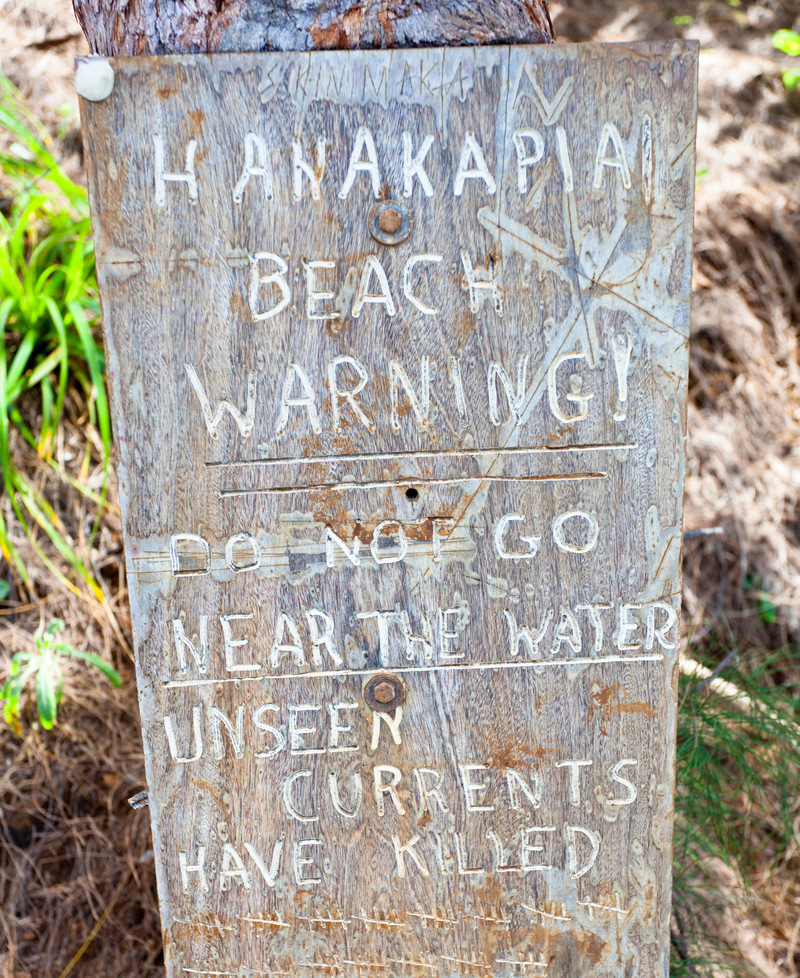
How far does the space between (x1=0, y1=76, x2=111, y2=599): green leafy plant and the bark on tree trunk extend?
2.62ft

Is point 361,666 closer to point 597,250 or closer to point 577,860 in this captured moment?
point 577,860

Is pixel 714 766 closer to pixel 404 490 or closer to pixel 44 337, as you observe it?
pixel 404 490

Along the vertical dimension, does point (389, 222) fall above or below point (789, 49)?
below

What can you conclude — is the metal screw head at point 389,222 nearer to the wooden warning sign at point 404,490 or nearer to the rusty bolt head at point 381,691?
the wooden warning sign at point 404,490

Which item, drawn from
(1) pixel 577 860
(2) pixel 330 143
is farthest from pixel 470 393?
(1) pixel 577 860

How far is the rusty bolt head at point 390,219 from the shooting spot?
3.47 ft

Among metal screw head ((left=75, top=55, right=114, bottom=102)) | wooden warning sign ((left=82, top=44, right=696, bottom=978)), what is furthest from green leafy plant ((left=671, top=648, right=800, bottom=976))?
metal screw head ((left=75, top=55, right=114, bottom=102))

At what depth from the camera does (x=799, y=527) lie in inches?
85.0

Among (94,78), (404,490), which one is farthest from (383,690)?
(94,78)

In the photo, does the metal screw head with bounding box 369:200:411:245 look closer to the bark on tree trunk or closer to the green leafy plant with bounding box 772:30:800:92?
the bark on tree trunk

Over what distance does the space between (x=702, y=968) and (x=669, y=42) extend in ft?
6.04

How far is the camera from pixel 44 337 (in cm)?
181

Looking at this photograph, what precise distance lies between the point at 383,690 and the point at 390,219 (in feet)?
2.33

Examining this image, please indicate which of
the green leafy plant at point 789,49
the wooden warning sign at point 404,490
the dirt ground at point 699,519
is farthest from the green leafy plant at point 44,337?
the green leafy plant at point 789,49
